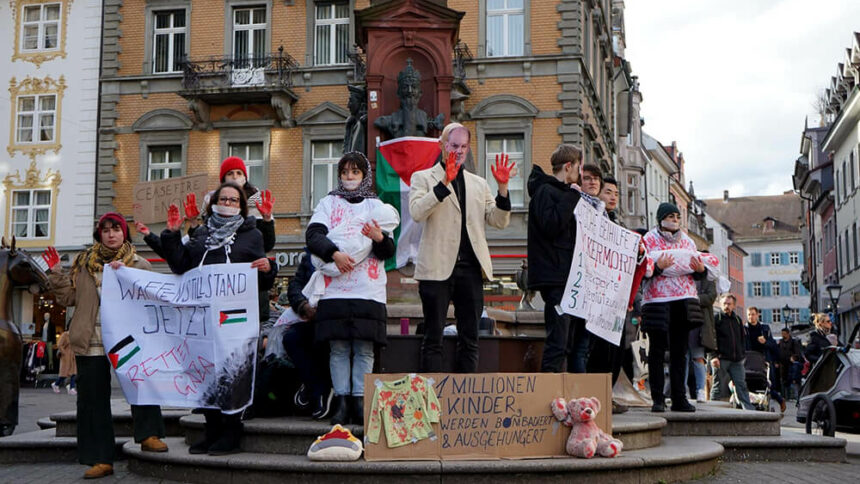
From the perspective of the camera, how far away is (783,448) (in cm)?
812

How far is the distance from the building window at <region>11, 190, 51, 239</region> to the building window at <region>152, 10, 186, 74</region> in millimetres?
5618

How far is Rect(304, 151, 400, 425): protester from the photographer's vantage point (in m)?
6.48

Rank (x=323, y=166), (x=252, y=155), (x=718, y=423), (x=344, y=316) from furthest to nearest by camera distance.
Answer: (x=252, y=155) < (x=323, y=166) < (x=718, y=423) < (x=344, y=316)

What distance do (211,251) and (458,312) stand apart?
1.82 metres

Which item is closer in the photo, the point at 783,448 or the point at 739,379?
the point at 783,448

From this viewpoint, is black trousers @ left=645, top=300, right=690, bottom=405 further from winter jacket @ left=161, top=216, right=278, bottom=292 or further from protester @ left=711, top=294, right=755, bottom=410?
protester @ left=711, top=294, right=755, bottom=410

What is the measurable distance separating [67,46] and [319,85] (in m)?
8.89

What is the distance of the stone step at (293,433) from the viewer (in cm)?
652

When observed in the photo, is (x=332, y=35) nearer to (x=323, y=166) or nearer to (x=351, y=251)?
(x=323, y=166)

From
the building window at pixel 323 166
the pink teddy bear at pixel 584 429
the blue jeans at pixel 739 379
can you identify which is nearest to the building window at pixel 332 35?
the building window at pixel 323 166

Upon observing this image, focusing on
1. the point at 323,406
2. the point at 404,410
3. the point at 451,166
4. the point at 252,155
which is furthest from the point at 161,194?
the point at 404,410

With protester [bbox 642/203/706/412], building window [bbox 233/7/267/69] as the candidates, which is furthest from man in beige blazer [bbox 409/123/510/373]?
building window [bbox 233/7/267/69]

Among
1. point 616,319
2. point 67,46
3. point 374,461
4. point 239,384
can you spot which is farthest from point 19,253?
point 67,46

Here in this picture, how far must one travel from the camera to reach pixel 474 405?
6.22m
